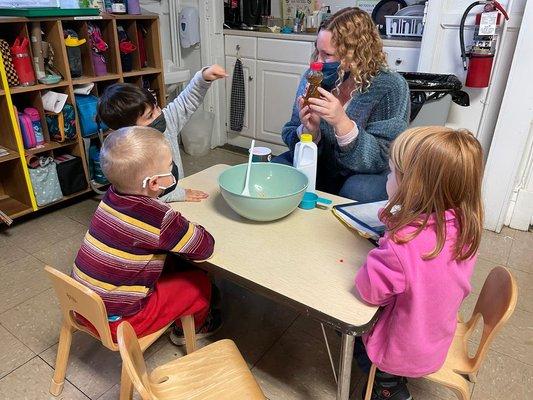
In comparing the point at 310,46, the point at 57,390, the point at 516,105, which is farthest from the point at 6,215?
the point at 516,105

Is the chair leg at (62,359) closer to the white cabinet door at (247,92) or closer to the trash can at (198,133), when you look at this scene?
the trash can at (198,133)

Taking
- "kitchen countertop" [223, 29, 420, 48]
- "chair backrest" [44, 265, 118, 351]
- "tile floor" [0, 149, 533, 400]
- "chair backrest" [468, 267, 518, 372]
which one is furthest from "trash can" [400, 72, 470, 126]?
"chair backrest" [44, 265, 118, 351]

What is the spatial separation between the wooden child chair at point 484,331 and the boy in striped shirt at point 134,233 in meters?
0.63

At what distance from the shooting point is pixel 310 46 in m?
3.00

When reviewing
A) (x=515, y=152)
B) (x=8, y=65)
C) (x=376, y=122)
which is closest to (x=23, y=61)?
(x=8, y=65)

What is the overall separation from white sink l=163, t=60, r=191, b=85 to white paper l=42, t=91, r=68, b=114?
86 centimetres

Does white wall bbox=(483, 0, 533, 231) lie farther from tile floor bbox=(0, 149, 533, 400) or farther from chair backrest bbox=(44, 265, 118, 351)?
chair backrest bbox=(44, 265, 118, 351)

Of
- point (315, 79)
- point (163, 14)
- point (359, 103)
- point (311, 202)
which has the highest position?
point (163, 14)

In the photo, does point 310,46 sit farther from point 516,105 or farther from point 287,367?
point 287,367

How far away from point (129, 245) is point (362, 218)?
0.66m

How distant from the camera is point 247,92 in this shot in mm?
3449

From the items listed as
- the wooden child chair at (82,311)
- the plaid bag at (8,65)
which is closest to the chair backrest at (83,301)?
the wooden child chair at (82,311)

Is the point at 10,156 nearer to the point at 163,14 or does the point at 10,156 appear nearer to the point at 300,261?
the point at 163,14

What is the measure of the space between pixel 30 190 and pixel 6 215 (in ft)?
0.59
